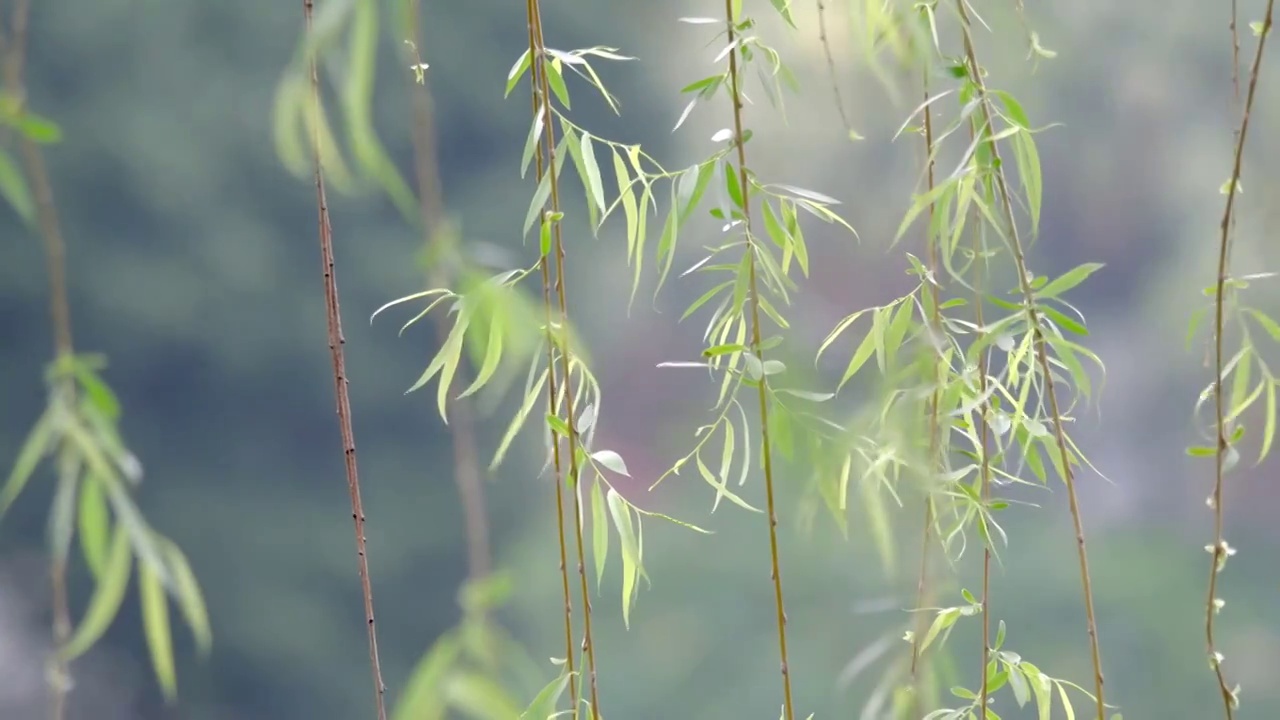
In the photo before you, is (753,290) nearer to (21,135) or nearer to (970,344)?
(970,344)

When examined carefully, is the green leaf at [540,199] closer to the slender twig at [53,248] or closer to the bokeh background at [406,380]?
the slender twig at [53,248]

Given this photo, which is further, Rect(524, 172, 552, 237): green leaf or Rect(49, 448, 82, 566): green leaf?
Rect(524, 172, 552, 237): green leaf

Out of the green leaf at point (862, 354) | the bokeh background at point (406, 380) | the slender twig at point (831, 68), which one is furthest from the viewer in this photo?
the bokeh background at point (406, 380)

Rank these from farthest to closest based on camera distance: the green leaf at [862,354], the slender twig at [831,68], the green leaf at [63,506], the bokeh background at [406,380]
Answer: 1. the bokeh background at [406,380]
2. the green leaf at [862,354]
3. the slender twig at [831,68]
4. the green leaf at [63,506]

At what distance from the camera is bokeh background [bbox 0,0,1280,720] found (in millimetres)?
3621

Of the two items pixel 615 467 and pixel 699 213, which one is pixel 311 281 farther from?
pixel 615 467

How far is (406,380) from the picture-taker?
3670mm

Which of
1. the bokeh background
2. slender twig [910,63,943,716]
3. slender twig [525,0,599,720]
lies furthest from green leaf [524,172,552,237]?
the bokeh background

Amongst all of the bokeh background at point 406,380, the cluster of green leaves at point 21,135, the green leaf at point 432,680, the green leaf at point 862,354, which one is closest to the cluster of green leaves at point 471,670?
the green leaf at point 432,680

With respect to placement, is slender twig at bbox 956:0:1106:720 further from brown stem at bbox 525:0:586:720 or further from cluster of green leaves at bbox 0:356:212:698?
cluster of green leaves at bbox 0:356:212:698

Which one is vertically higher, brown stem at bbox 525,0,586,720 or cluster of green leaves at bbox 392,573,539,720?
brown stem at bbox 525,0,586,720

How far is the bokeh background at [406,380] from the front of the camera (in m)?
3.62

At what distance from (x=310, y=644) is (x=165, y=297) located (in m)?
1.05

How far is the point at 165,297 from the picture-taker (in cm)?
366
